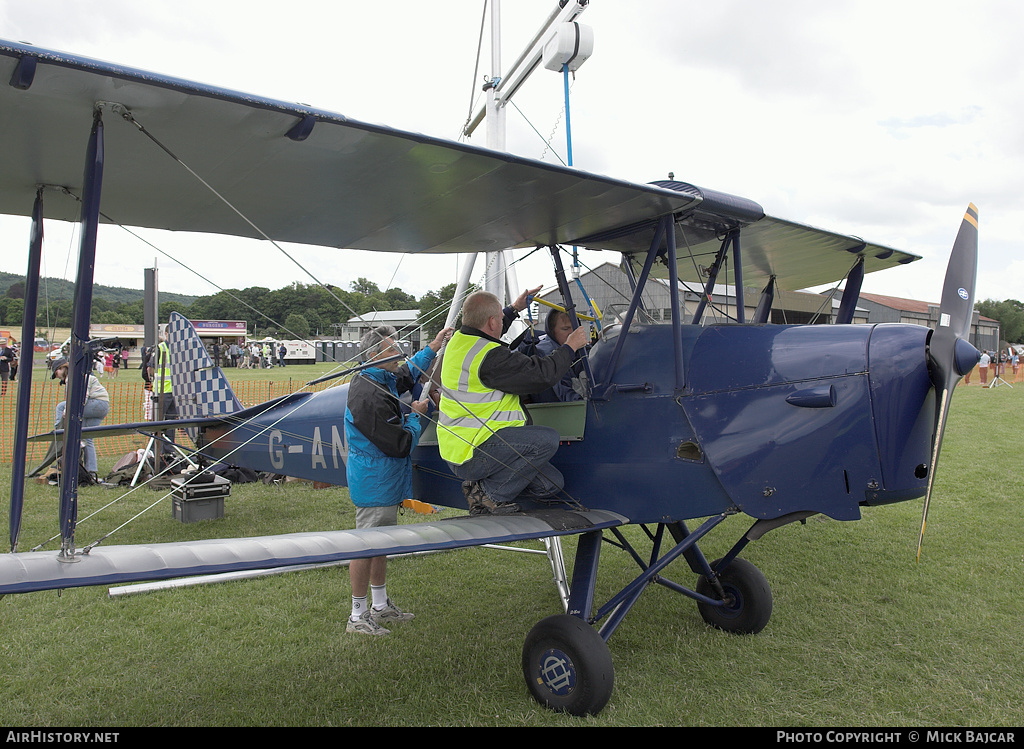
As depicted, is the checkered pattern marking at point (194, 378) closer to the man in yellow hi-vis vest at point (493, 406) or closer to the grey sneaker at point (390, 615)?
the grey sneaker at point (390, 615)

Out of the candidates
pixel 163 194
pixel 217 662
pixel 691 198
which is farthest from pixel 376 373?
pixel 691 198

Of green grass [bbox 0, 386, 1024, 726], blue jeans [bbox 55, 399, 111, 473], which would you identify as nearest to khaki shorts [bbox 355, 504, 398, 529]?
green grass [bbox 0, 386, 1024, 726]

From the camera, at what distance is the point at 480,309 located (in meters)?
3.48

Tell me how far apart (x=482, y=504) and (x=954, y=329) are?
2443 mm

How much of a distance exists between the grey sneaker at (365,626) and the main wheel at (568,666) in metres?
1.19

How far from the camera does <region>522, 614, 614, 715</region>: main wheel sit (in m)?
2.96

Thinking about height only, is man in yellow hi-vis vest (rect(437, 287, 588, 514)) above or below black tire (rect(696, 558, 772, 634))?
above

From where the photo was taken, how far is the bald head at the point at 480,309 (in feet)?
11.4

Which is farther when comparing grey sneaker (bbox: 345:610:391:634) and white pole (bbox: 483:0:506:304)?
white pole (bbox: 483:0:506:304)

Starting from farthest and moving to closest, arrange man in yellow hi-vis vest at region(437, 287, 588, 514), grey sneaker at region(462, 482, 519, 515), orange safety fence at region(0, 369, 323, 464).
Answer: orange safety fence at region(0, 369, 323, 464)
grey sneaker at region(462, 482, 519, 515)
man in yellow hi-vis vest at region(437, 287, 588, 514)

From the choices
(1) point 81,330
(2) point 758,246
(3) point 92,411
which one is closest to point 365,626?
(1) point 81,330

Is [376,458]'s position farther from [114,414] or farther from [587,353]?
[114,414]

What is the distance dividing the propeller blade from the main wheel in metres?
1.51

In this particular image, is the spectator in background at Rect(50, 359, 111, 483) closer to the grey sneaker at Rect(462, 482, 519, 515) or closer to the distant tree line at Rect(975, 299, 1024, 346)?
the grey sneaker at Rect(462, 482, 519, 515)
